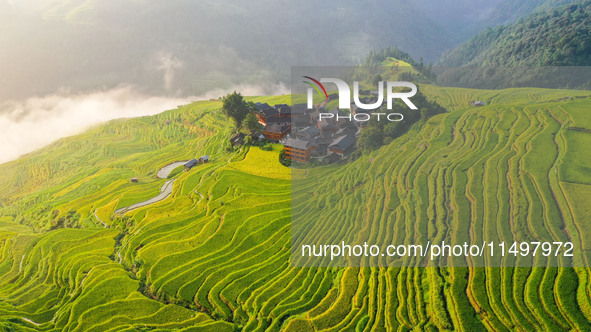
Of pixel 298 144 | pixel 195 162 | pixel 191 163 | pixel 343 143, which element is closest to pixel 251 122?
pixel 195 162

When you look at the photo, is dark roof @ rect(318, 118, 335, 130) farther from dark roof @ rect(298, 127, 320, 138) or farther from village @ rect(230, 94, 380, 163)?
dark roof @ rect(298, 127, 320, 138)

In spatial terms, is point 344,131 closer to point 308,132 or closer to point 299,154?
point 308,132

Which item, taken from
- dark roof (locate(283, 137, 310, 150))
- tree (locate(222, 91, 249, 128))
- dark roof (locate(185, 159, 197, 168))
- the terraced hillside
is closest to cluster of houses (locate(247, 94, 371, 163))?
dark roof (locate(283, 137, 310, 150))

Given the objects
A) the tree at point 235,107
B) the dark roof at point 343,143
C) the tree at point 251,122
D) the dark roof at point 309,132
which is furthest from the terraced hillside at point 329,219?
the tree at point 235,107

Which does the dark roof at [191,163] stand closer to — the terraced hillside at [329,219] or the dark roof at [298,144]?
the terraced hillside at [329,219]

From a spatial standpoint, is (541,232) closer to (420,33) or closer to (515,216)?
(515,216)
